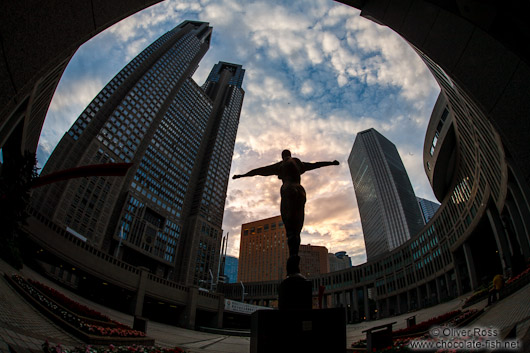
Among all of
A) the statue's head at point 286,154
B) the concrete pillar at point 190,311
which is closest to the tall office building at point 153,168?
the concrete pillar at point 190,311

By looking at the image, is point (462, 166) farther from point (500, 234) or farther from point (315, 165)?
point (315, 165)

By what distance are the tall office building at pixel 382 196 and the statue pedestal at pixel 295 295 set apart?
488 ft

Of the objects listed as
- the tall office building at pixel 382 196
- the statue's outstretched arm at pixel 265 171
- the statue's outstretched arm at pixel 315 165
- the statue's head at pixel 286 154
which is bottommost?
the statue's outstretched arm at pixel 265 171

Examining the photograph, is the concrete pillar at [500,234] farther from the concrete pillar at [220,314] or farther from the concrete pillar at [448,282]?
the concrete pillar at [220,314]

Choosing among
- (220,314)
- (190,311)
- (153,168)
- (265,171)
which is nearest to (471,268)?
(220,314)

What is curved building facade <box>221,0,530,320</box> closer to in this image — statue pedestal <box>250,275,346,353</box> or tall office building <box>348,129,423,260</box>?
statue pedestal <box>250,275,346,353</box>

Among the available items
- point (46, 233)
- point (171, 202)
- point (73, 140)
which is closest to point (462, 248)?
point (46, 233)

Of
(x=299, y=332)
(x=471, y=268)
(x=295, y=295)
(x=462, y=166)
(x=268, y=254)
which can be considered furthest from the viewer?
(x=268, y=254)

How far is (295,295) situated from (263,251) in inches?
5807

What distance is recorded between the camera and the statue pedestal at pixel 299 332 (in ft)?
14.0

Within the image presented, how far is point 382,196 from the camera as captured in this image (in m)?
146

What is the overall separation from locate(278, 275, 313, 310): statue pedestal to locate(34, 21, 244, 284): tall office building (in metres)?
56.1

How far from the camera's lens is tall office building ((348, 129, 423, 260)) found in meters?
138

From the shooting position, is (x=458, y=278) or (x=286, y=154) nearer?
(x=286, y=154)
